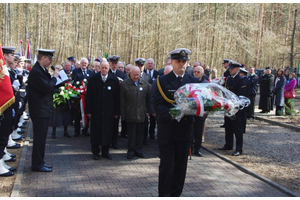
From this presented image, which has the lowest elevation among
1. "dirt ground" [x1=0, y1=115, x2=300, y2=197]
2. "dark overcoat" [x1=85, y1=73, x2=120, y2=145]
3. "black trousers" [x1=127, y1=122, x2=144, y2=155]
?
"dirt ground" [x1=0, y1=115, x2=300, y2=197]

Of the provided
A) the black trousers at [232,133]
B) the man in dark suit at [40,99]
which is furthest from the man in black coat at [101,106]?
the black trousers at [232,133]

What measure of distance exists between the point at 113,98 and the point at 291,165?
171 inches

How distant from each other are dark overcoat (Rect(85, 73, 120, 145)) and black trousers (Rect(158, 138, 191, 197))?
2.79 meters

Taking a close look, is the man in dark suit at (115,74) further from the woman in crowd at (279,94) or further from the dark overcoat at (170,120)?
the woman in crowd at (279,94)

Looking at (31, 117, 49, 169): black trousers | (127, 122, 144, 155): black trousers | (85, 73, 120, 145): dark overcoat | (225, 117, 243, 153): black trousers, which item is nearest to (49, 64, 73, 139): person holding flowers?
(85, 73, 120, 145): dark overcoat

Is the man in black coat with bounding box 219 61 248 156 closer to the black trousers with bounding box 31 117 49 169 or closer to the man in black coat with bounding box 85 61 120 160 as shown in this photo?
the man in black coat with bounding box 85 61 120 160

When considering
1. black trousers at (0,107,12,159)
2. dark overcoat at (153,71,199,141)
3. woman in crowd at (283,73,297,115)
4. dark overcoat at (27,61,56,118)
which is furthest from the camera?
woman in crowd at (283,73,297,115)

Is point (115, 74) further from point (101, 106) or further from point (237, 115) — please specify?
point (237, 115)

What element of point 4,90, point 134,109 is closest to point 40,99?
point 4,90

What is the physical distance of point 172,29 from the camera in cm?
3438

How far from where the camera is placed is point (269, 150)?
328 inches

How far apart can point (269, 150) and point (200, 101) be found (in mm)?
5267

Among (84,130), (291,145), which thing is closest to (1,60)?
(84,130)

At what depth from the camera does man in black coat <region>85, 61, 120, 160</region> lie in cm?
699
